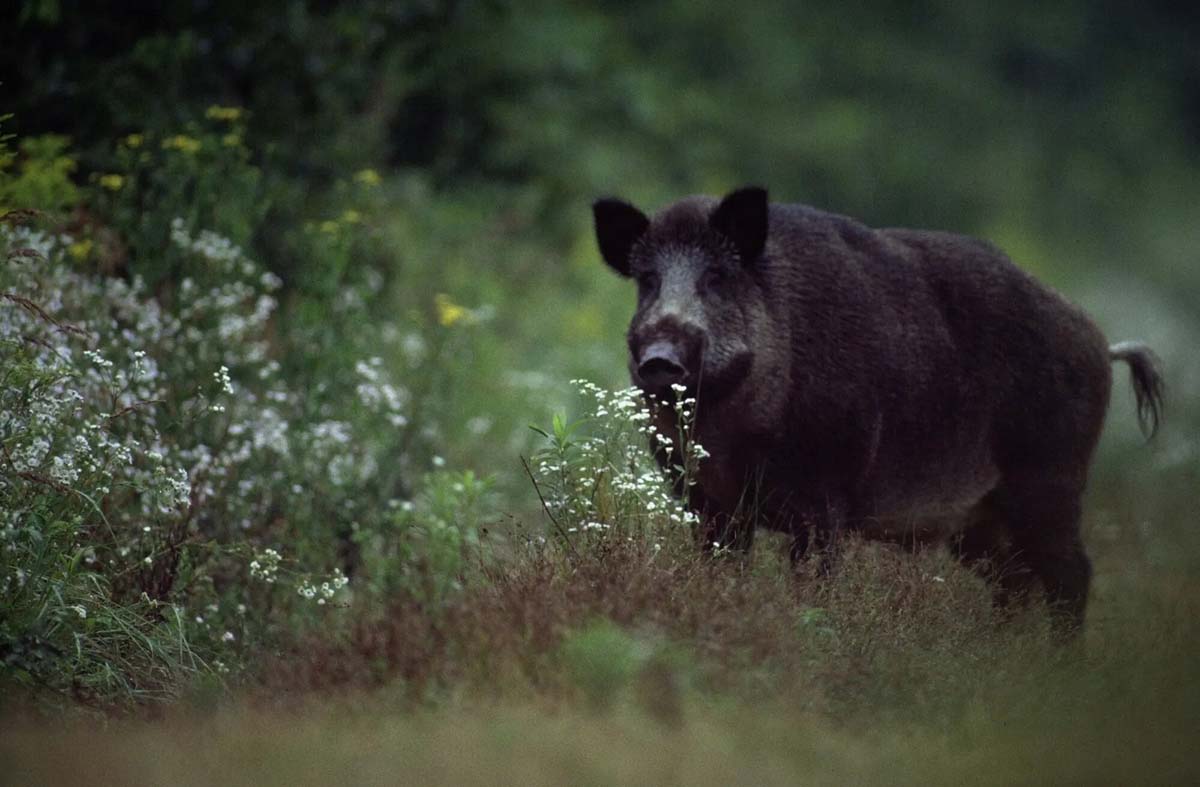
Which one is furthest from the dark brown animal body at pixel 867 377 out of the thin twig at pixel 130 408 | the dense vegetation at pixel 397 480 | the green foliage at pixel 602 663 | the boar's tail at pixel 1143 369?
the thin twig at pixel 130 408

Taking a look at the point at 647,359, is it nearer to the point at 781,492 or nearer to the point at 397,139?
the point at 781,492

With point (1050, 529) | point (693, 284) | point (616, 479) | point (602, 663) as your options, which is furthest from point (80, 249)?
point (1050, 529)

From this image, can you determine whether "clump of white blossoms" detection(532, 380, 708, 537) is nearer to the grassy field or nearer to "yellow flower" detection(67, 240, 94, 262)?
the grassy field

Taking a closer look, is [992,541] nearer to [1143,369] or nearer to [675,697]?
[1143,369]

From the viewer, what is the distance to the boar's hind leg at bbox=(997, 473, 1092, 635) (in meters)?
6.78

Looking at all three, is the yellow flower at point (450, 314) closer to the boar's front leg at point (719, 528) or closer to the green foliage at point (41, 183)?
the green foliage at point (41, 183)

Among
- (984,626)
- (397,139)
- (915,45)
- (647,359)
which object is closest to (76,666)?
(647,359)

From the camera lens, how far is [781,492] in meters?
6.07

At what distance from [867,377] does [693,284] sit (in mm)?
813

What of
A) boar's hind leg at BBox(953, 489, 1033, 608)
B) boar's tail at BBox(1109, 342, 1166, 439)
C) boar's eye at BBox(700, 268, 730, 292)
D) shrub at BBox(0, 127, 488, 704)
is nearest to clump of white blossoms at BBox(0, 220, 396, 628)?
shrub at BBox(0, 127, 488, 704)

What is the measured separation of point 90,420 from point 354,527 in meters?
1.25

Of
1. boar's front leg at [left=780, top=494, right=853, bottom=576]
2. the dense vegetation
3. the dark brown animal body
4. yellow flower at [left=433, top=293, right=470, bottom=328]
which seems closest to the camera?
the dense vegetation

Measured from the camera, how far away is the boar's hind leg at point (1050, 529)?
6777 mm

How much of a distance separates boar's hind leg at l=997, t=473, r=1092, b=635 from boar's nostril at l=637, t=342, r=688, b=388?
6.08 ft
